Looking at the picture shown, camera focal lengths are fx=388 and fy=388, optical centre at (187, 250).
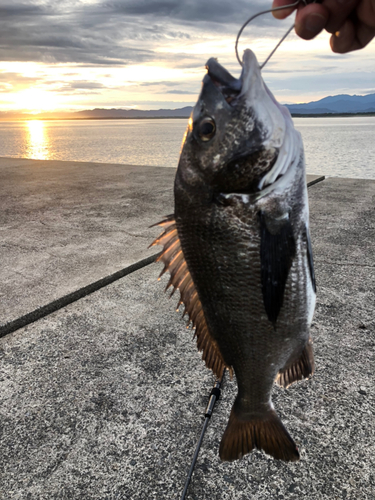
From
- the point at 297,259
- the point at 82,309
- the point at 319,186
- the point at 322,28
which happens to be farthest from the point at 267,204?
the point at 319,186

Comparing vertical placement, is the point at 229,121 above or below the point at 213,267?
above

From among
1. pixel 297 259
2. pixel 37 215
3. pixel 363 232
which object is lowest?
pixel 37 215

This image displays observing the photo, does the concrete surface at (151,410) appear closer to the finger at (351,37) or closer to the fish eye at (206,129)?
the fish eye at (206,129)

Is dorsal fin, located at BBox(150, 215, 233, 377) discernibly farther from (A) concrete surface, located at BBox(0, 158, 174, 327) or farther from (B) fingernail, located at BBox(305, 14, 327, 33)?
(A) concrete surface, located at BBox(0, 158, 174, 327)

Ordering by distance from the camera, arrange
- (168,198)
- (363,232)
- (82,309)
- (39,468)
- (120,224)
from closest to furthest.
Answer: (39,468)
(82,309)
(363,232)
(120,224)
(168,198)

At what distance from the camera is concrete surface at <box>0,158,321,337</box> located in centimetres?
359

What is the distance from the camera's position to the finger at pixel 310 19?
1.48m

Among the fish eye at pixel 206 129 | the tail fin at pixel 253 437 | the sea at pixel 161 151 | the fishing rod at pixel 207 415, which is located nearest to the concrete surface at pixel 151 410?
the fishing rod at pixel 207 415

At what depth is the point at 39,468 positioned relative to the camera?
194cm

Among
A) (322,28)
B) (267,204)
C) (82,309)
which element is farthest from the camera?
(82,309)

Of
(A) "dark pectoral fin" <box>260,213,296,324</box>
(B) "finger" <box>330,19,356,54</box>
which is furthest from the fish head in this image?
(B) "finger" <box>330,19,356,54</box>

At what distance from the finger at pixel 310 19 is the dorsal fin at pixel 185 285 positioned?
35.3 inches

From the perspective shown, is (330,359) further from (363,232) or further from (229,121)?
(363,232)

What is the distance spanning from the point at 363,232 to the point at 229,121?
4503mm
